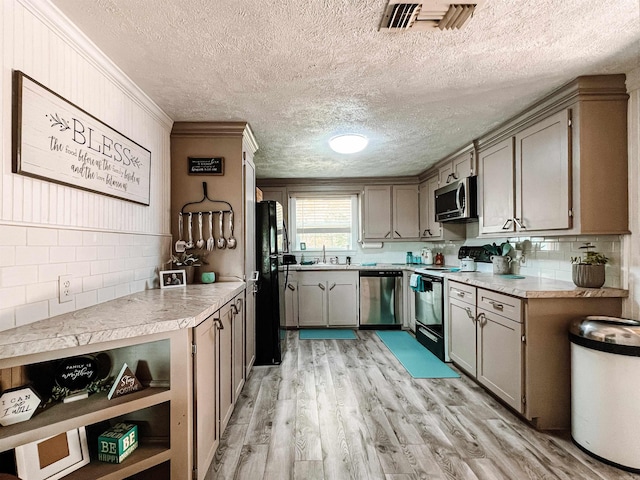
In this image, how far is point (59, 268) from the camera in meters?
1.53

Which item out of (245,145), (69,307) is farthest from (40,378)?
(245,145)

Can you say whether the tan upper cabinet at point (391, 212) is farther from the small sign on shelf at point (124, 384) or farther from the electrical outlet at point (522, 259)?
→ the small sign on shelf at point (124, 384)

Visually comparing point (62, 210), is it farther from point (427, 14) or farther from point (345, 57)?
point (427, 14)

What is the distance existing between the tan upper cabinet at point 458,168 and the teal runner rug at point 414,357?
203cm

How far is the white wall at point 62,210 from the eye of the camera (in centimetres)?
129

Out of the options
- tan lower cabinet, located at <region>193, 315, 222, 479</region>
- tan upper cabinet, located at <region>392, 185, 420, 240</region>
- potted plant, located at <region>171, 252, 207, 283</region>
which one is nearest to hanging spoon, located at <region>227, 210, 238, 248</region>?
potted plant, located at <region>171, 252, 207, 283</region>

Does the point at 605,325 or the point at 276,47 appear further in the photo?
the point at 605,325

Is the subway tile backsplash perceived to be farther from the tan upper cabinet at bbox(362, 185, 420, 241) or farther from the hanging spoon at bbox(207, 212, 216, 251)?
the tan upper cabinet at bbox(362, 185, 420, 241)

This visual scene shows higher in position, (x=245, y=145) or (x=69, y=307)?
(x=245, y=145)

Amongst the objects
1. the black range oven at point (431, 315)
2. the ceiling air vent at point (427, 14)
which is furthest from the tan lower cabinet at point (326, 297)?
the ceiling air vent at point (427, 14)

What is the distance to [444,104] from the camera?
2.44 meters

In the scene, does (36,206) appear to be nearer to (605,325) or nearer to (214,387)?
(214,387)

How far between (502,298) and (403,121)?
1632mm

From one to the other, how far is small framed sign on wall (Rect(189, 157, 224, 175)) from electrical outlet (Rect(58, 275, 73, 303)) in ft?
4.58
